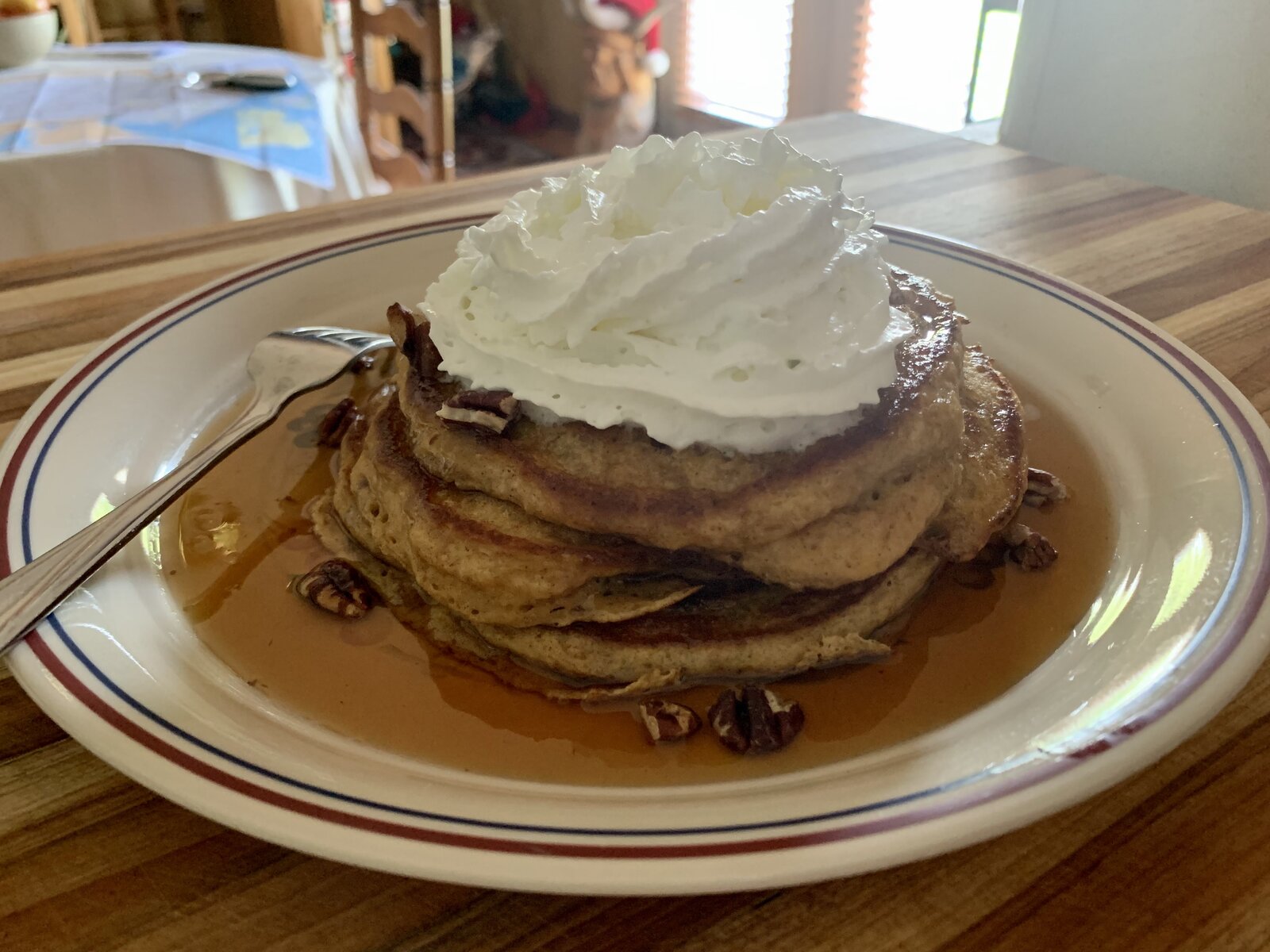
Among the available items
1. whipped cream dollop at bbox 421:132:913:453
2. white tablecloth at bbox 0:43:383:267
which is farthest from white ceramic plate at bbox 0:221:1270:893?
white tablecloth at bbox 0:43:383:267

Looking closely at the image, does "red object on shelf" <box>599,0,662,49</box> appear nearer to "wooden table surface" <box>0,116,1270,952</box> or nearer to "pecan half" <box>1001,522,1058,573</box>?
"pecan half" <box>1001,522,1058,573</box>

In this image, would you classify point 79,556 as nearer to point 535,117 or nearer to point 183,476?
point 183,476

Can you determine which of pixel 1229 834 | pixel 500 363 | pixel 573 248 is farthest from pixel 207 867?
pixel 1229 834

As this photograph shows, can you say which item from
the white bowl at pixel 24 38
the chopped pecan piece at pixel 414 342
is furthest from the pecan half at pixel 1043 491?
the white bowl at pixel 24 38

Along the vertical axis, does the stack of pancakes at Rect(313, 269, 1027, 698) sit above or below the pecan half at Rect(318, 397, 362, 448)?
above

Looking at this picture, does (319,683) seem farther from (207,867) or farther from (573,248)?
(573,248)
